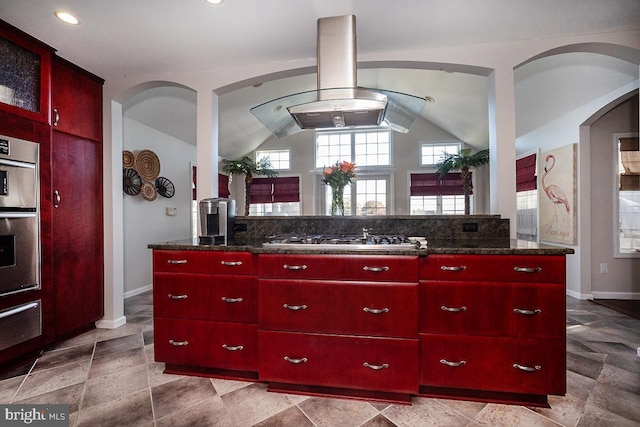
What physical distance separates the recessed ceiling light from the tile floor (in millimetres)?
2240

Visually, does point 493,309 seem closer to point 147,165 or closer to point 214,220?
point 214,220

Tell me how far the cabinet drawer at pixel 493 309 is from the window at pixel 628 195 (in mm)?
3134

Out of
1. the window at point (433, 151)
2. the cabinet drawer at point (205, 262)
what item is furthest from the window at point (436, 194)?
the cabinet drawer at point (205, 262)

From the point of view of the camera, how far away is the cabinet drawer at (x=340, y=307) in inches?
63.0

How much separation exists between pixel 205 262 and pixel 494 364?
1.63 meters

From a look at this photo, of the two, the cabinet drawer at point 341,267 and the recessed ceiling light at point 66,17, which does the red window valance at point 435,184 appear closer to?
the cabinet drawer at point 341,267

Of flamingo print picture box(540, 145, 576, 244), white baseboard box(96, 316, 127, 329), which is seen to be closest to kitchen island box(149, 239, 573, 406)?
white baseboard box(96, 316, 127, 329)

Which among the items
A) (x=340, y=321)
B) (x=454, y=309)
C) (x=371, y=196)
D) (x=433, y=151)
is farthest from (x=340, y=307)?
(x=433, y=151)

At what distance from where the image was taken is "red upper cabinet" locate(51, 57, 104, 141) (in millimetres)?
2371

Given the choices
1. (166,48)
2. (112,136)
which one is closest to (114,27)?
(166,48)

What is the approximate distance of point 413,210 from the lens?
6750mm

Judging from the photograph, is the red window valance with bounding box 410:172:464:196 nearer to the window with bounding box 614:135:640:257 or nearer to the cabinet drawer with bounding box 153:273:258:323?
the window with bounding box 614:135:640:257

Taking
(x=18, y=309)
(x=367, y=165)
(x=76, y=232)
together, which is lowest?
(x=18, y=309)

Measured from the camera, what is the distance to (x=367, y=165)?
22.9 feet
